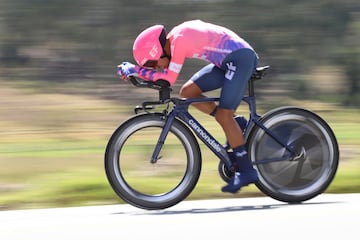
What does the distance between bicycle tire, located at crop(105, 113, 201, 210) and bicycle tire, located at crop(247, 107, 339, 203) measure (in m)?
0.52

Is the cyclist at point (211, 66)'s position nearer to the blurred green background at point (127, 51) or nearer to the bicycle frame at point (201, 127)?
the bicycle frame at point (201, 127)

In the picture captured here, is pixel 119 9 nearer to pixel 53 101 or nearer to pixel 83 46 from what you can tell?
pixel 83 46

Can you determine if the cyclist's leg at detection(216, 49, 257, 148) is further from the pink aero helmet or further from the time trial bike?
the pink aero helmet

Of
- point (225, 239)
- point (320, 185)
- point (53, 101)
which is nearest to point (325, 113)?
point (53, 101)

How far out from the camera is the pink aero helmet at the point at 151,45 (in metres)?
6.00

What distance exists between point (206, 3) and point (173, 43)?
56.8 feet

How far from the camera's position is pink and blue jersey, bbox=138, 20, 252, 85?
5.89 metres

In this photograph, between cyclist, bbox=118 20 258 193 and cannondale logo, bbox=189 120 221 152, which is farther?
cannondale logo, bbox=189 120 221 152

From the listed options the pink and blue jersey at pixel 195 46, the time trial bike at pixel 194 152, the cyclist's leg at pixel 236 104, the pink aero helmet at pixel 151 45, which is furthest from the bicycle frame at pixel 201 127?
the pink aero helmet at pixel 151 45

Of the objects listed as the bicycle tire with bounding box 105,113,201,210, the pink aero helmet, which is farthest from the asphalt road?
the pink aero helmet

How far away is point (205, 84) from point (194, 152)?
0.56m

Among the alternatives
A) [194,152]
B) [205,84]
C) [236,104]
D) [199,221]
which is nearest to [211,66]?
[205,84]

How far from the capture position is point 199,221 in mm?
5426

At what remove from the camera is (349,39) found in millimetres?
22766
